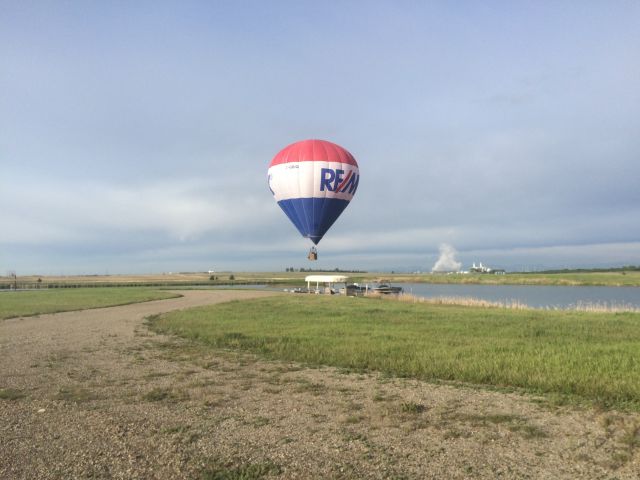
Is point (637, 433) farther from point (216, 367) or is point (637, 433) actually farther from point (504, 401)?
point (216, 367)

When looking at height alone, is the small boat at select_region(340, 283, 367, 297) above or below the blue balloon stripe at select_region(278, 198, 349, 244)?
below

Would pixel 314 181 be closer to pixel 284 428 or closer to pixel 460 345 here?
pixel 460 345

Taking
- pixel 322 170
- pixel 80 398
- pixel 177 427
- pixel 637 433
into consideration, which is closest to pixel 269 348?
pixel 80 398

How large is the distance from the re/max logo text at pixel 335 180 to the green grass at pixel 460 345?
31.5 ft

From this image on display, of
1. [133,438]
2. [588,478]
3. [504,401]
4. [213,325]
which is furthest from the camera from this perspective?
[213,325]

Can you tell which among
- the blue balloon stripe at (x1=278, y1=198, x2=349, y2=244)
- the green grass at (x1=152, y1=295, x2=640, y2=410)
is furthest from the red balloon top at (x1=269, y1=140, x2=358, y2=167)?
the green grass at (x1=152, y1=295, x2=640, y2=410)

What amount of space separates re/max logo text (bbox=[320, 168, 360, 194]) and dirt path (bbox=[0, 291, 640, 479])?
70.2 ft

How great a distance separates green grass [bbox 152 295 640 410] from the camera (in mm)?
11531

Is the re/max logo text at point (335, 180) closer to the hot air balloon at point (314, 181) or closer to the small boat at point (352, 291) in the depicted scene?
the hot air balloon at point (314, 181)

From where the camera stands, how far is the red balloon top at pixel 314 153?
33.7 m

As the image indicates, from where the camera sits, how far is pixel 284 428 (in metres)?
8.31

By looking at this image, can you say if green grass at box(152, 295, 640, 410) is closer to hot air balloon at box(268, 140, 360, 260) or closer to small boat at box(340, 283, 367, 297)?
hot air balloon at box(268, 140, 360, 260)

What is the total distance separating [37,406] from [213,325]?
13.4 m

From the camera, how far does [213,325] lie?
23.0 m
